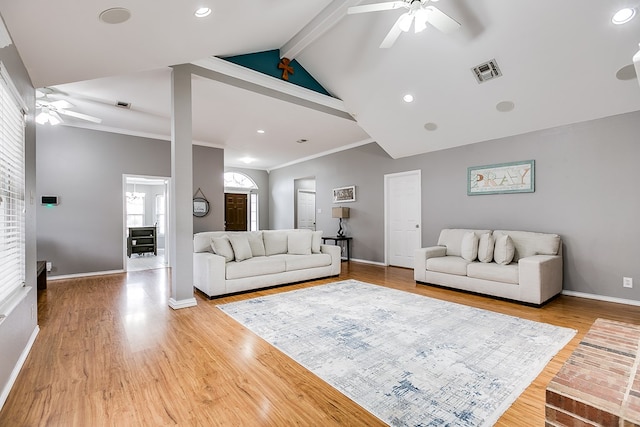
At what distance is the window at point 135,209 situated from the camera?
35.7 ft

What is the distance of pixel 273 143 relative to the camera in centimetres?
707

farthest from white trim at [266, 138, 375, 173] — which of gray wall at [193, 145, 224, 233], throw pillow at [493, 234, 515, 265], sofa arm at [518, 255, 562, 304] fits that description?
sofa arm at [518, 255, 562, 304]

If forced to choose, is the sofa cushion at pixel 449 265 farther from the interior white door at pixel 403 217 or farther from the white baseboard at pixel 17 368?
the white baseboard at pixel 17 368

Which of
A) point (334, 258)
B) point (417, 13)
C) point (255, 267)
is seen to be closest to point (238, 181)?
point (334, 258)

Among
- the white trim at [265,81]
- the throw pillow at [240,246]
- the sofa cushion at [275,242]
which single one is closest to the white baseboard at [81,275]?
the throw pillow at [240,246]

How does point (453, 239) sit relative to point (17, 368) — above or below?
above

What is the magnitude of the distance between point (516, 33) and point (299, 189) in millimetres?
6779

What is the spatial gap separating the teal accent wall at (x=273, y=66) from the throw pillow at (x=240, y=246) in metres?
2.46

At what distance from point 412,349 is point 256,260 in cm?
272

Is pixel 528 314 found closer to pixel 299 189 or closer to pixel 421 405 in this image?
pixel 421 405

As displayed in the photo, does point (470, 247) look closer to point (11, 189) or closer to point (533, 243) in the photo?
point (533, 243)

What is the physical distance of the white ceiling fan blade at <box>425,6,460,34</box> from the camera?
269cm

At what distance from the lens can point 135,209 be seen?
11.0 meters

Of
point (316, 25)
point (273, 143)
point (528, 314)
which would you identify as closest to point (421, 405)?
point (528, 314)
